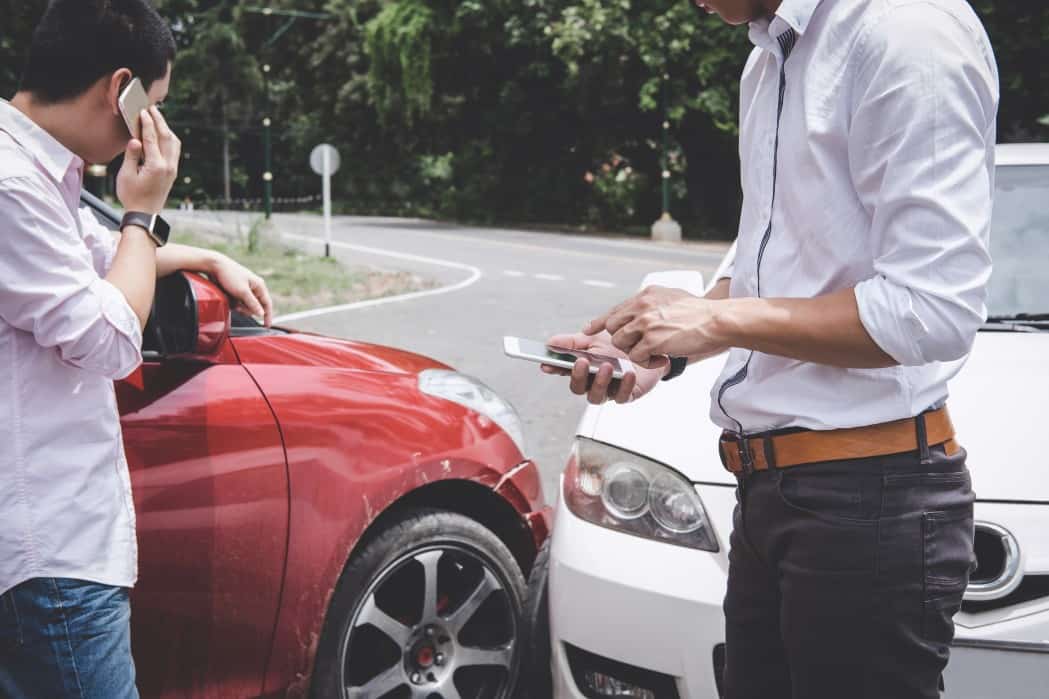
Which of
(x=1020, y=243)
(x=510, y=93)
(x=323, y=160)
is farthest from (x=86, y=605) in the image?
(x=510, y=93)

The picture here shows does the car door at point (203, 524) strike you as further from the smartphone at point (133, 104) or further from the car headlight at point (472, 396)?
the smartphone at point (133, 104)

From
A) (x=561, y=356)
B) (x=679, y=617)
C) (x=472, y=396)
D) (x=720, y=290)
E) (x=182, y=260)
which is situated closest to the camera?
(x=561, y=356)

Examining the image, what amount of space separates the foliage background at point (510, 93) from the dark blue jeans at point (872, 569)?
13.2 meters

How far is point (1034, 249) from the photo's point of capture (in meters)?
3.30

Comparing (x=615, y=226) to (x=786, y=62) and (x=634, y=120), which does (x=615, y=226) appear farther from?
(x=786, y=62)

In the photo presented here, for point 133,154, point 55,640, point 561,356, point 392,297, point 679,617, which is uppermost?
point 133,154

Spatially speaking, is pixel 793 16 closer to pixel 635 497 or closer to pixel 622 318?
pixel 622 318

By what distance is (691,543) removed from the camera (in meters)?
2.46

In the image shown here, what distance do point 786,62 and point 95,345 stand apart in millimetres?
1085

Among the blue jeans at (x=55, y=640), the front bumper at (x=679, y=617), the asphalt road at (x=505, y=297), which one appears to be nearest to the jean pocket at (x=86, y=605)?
the blue jeans at (x=55, y=640)

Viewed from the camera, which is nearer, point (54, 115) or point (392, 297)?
point (54, 115)

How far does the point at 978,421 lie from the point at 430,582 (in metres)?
1.37

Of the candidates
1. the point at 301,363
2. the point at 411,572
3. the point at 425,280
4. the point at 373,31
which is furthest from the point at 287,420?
the point at 373,31

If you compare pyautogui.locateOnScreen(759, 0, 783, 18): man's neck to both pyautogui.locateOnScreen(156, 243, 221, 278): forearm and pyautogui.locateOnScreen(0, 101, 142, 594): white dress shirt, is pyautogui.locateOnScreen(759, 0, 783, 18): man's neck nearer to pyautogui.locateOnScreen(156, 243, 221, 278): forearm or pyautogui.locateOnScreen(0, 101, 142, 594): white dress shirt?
pyautogui.locateOnScreen(0, 101, 142, 594): white dress shirt
